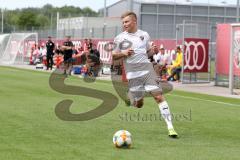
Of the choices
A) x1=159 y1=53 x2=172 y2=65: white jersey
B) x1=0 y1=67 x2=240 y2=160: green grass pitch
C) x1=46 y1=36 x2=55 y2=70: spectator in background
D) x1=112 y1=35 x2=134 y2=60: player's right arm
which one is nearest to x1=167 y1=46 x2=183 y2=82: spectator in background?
x1=159 y1=53 x2=172 y2=65: white jersey

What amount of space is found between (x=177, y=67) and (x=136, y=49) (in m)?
19.5

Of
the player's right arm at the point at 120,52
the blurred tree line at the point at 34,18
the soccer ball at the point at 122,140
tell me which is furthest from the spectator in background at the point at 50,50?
the blurred tree line at the point at 34,18

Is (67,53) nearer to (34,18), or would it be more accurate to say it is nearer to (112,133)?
(112,133)

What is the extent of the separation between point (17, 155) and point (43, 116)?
5.03 metres

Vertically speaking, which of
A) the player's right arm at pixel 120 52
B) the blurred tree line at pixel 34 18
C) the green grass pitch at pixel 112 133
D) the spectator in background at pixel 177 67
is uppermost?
the blurred tree line at pixel 34 18

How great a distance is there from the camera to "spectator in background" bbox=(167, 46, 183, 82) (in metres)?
30.1

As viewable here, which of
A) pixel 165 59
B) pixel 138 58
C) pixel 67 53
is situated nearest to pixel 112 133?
pixel 138 58

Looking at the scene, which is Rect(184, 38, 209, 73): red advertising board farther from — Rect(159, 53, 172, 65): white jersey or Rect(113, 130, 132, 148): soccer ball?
Rect(113, 130, 132, 148): soccer ball

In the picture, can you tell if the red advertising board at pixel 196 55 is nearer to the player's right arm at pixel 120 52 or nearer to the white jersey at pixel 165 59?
the white jersey at pixel 165 59

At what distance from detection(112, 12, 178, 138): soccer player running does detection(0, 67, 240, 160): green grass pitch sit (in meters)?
0.72

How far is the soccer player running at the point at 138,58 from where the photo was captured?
35.7 feet

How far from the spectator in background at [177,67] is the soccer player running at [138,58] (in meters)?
18.8

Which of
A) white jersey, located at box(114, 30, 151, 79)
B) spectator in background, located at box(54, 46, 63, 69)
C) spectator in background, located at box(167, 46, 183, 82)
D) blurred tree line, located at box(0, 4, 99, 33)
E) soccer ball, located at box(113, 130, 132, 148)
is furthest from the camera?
blurred tree line, located at box(0, 4, 99, 33)

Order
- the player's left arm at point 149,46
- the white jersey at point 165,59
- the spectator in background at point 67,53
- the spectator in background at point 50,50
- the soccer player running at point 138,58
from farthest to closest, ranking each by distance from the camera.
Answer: the spectator in background at point 50,50 < the spectator in background at point 67,53 < the white jersey at point 165,59 < the player's left arm at point 149,46 < the soccer player running at point 138,58
